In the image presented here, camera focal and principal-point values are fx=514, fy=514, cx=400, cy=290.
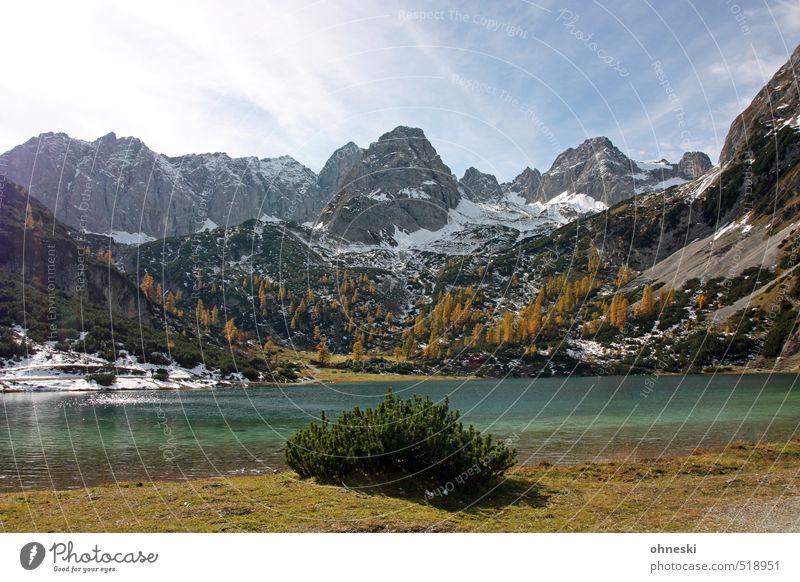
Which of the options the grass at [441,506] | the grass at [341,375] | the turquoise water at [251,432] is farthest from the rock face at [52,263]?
the grass at [441,506]

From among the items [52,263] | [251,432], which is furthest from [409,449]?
[52,263]

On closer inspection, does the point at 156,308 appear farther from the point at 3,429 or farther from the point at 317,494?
the point at 317,494

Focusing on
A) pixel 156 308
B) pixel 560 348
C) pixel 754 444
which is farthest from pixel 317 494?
pixel 156 308

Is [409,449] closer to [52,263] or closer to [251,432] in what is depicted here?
[251,432]

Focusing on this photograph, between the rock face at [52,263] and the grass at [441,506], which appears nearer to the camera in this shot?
the grass at [441,506]

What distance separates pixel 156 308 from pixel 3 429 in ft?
474

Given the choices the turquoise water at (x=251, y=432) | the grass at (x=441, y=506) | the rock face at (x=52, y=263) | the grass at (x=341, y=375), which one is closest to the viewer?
the grass at (x=441, y=506)

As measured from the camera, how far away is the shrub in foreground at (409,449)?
52.5ft

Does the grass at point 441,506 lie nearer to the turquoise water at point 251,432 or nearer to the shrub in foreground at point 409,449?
the shrub in foreground at point 409,449

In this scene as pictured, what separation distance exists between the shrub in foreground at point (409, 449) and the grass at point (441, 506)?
2.32 feet

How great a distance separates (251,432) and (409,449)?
98.0ft

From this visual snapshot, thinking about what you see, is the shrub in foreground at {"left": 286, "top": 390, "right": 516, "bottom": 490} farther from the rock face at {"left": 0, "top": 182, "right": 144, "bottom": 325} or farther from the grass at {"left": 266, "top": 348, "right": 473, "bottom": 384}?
the rock face at {"left": 0, "top": 182, "right": 144, "bottom": 325}

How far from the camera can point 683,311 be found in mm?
144500

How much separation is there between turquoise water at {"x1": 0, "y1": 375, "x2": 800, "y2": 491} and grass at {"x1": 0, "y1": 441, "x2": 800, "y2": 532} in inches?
258
